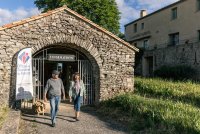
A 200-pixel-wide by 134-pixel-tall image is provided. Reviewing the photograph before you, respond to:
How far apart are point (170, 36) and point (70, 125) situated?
24999 millimetres

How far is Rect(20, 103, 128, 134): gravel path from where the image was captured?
9859 mm

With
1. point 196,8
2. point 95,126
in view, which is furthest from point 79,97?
point 196,8

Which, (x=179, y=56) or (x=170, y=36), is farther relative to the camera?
(x=170, y=36)

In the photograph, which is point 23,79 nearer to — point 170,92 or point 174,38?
point 170,92

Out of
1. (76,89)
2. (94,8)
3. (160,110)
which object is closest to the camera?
(160,110)

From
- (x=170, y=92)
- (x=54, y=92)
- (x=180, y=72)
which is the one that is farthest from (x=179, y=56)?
(x=54, y=92)

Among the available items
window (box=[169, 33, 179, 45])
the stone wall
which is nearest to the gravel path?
the stone wall

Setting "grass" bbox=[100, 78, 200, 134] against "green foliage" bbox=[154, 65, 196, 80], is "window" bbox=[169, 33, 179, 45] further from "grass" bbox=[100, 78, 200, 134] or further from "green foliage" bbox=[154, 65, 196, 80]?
"grass" bbox=[100, 78, 200, 134]

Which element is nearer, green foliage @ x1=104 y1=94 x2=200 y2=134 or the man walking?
green foliage @ x1=104 y1=94 x2=200 y2=134

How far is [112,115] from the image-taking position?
501 inches

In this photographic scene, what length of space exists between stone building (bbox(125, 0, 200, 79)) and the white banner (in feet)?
58.2

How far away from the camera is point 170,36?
3375 cm

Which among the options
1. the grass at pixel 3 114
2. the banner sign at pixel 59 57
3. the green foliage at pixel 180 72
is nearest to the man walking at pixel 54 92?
the grass at pixel 3 114

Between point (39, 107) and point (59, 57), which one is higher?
point (59, 57)
